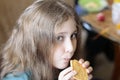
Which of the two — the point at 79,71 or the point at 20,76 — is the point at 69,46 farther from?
the point at 20,76

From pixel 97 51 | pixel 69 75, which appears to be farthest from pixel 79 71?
pixel 97 51

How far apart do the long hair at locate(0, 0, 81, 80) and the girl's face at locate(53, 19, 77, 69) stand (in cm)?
2

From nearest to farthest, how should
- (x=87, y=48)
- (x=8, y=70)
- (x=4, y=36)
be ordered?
(x=8, y=70)
(x=4, y=36)
(x=87, y=48)

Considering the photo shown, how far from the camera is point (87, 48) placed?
214 centimetres

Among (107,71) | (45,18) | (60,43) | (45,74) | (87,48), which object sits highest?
(45,18)

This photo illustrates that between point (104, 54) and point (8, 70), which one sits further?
point (104, 54)

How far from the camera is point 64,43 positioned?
1.00 meters

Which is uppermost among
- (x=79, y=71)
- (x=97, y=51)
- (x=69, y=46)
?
(x=69, y=46)

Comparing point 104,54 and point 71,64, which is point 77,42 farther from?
point 104,54

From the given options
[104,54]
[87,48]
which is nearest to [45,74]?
[87,48]

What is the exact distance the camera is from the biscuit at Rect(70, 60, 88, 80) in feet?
3.34

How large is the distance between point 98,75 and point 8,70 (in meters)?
1.22

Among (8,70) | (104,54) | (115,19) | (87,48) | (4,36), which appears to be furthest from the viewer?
(104,54)

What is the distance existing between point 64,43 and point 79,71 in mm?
128
